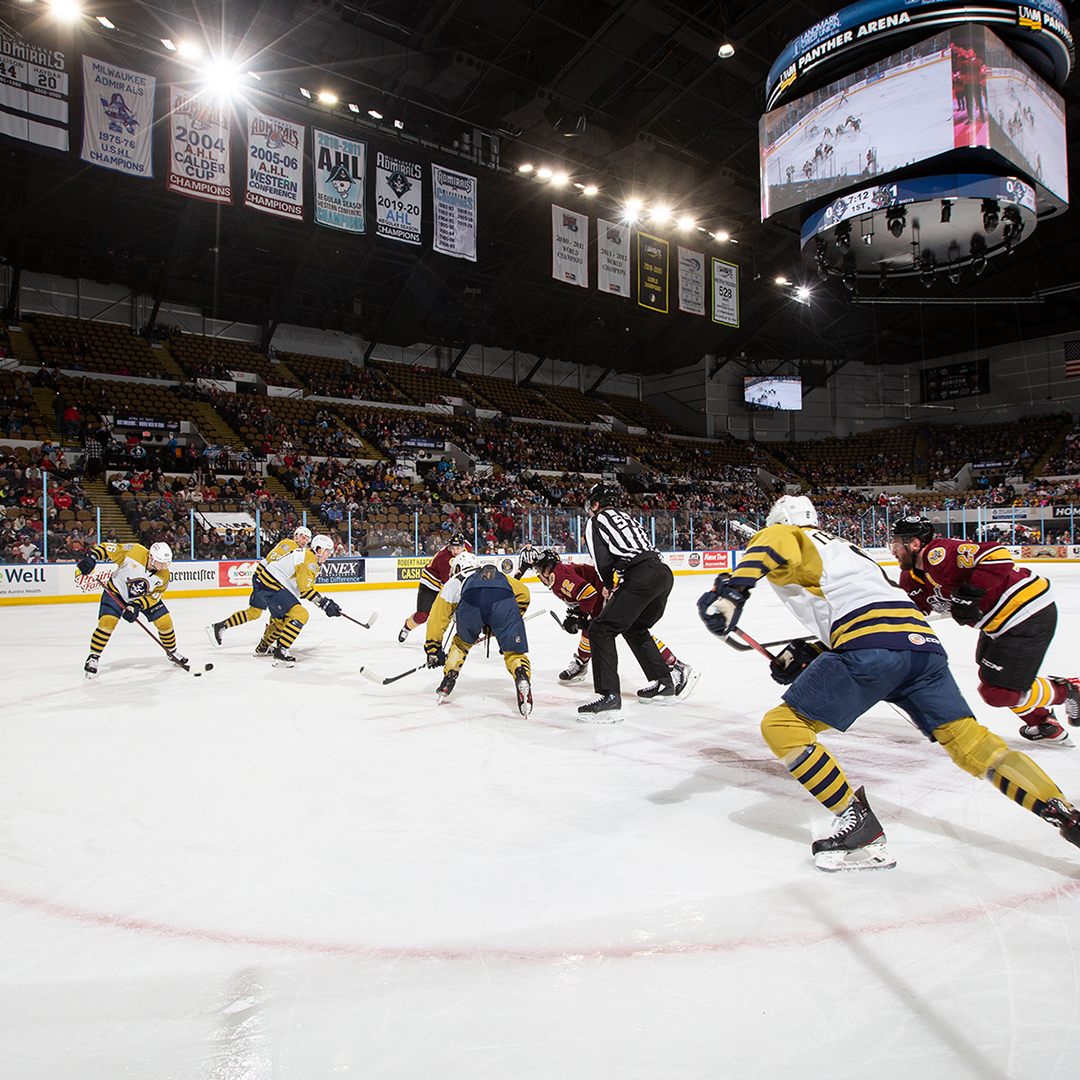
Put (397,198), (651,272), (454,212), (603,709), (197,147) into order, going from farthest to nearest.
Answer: (651,272) < (454,212) < (397,198) < (197,147) < (603,709)

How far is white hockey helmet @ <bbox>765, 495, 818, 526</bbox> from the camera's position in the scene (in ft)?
9.30

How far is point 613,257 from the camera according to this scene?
20141 millimetres

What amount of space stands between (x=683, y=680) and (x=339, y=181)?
15021 millimetres

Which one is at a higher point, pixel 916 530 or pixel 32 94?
pixel 32 94

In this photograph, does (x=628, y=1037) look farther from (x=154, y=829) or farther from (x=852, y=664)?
(x=154, y=829)

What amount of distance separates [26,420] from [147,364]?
4.92m

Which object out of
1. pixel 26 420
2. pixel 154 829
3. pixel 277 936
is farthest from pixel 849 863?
pixel 26 420

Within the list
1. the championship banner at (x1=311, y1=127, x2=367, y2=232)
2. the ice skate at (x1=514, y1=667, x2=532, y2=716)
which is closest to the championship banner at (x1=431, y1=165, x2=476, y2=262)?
the championship banner at (x1=311, y1=127, x2=367, y2=232)

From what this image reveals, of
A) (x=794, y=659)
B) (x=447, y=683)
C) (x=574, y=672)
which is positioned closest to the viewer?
(x=794, y=659)

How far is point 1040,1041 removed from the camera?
1.55 metres

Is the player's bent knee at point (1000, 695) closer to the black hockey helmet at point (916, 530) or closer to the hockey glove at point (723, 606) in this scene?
the black hockey helmet at point (916, 530)

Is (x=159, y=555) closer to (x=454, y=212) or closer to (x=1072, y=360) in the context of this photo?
(x=454, y=212)

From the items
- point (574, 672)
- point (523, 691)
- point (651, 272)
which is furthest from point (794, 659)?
point (651, 272)

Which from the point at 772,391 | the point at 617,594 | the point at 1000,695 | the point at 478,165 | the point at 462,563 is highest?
the point at 478,165
